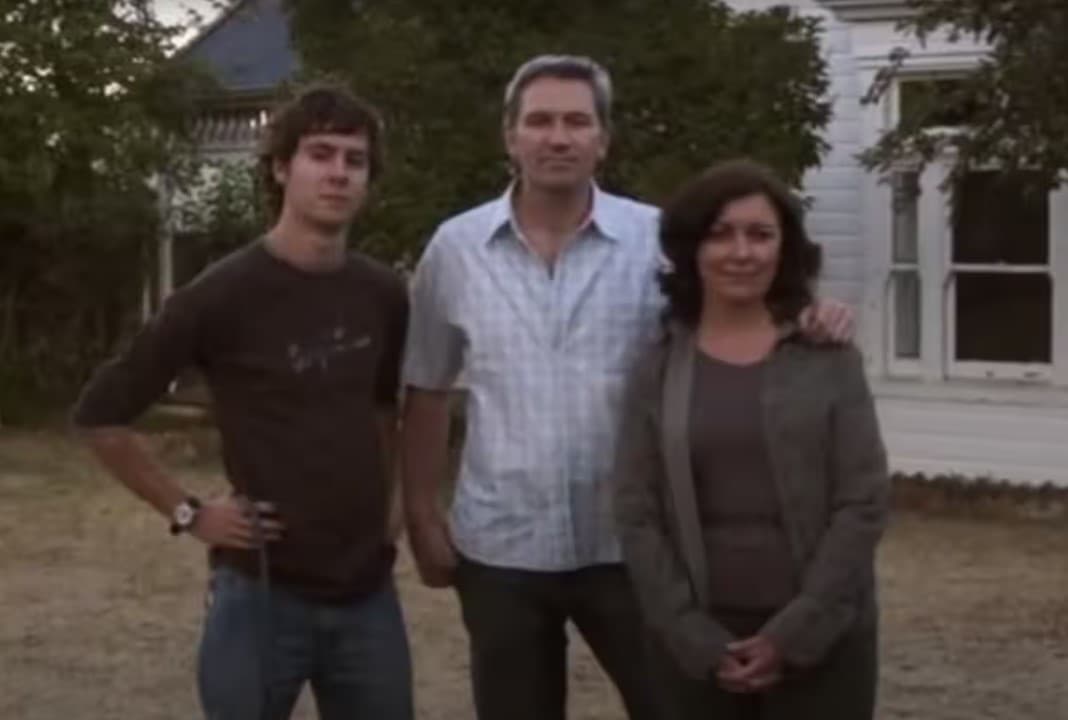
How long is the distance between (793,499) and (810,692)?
39 cm

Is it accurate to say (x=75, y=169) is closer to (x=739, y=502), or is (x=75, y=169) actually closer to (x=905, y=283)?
(x=905, y=283)

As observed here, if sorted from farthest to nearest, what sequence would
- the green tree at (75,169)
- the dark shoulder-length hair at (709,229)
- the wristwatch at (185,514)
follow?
the green tree at (75,169)
the wristwatch at (185,514)
the dark shoulder-length hair at (709,229)

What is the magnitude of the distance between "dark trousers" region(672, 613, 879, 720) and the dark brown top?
0.25 feet

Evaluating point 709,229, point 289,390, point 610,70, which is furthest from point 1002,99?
point 289,390

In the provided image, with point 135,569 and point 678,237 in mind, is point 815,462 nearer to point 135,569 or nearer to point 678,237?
point 678,237

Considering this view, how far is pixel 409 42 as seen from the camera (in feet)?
51.6

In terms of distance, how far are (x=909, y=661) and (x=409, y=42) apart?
7.09 metres

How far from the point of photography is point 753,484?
4633mm

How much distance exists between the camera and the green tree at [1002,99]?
1338 cm

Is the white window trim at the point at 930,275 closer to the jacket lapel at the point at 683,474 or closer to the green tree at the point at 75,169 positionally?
the green tree at the point at 75,169

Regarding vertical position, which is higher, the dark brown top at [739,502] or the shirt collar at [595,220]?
the shirt collar at [595,220]

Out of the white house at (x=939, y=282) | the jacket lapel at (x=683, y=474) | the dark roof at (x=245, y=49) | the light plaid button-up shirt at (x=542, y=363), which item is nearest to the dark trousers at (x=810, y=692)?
the jacket lapel at (x=683, y=474)

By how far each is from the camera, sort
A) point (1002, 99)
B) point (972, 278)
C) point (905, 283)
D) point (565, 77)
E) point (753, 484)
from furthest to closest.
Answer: point (905, 283) → point (972, 278) → point (1002, 99) → point (565, 77) → point (753, 484)

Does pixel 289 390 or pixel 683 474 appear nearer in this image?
pixel 683 474
